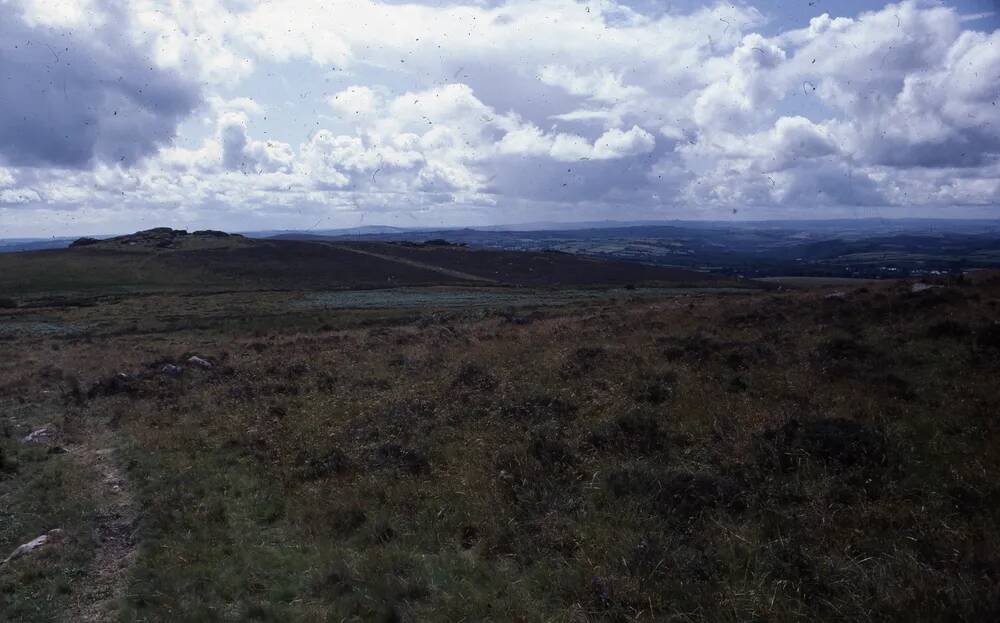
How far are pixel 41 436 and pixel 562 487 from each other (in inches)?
560

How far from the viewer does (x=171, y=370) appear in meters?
23.0

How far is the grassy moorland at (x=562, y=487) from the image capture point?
632cm

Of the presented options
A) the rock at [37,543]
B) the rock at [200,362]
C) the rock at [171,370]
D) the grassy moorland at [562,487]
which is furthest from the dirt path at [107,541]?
the rock at [200,362]

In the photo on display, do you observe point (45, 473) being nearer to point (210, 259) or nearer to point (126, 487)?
point (126, 487)

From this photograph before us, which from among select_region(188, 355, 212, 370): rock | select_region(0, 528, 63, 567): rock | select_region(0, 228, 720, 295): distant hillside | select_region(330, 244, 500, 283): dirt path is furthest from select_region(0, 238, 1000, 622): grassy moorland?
select_region(330, 244, 500, 283): dirt path

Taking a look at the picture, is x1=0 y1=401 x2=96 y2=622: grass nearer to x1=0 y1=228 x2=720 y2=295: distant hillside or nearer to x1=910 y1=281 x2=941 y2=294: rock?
x1=910 y1=281 x2=941 y2=294: rock

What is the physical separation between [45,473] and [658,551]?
488 inches

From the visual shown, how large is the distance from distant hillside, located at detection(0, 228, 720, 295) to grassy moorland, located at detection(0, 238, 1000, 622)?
77388mm

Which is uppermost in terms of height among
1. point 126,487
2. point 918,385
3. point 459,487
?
point 918,385

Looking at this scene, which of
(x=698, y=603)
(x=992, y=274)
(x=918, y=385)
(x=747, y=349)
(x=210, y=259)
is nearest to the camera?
(x=698, y=603)

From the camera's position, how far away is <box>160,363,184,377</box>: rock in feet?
74.4

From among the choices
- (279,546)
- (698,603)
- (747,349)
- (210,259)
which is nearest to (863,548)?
(698,603)

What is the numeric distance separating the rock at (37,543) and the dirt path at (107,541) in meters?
0.53

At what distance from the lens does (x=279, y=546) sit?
900cm
